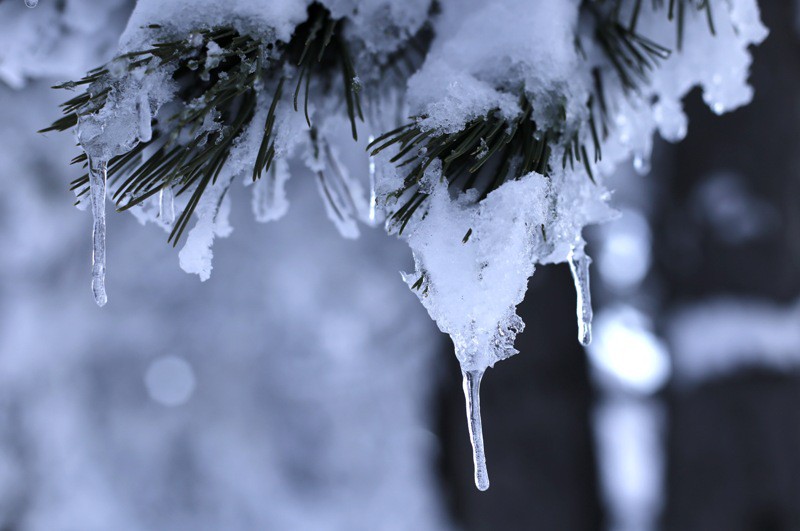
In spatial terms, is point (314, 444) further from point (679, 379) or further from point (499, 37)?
point (499, 37)

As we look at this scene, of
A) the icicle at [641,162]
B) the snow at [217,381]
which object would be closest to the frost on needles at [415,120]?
the icicle at [641,162]

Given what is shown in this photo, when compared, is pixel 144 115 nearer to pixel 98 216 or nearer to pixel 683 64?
pixel 98 216

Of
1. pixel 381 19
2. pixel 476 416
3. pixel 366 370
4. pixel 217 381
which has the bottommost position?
pixel 366 370

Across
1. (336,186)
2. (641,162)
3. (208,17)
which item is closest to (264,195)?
(336,186)

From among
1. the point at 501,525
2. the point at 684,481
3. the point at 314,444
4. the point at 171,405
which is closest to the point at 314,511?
the point at 314,444

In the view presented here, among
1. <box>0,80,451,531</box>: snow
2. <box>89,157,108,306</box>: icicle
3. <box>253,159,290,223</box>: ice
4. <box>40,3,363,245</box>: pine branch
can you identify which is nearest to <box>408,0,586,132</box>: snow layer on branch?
<box>40,3,363,245</box>: pine branch

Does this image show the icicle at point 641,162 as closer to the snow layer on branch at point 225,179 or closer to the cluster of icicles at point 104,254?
the cluster of icicles at point 104,254

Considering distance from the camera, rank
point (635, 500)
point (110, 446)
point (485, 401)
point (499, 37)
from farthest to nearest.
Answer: point (635, 500), point (110, 446), point (485, 401), point (499, 37)
